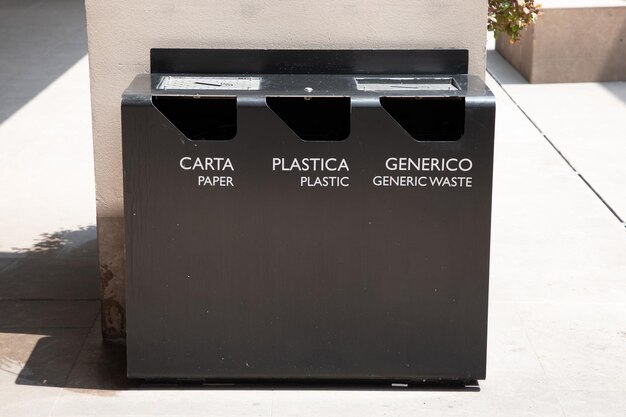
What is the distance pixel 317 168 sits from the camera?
14.1 ft

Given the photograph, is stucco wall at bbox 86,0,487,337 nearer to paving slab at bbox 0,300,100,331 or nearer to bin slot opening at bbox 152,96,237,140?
bin slot opening at bbox 152,96,237,140

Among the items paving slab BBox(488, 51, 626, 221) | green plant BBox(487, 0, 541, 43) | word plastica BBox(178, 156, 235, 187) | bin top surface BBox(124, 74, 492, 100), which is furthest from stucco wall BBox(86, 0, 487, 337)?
paving slab BBox(488, 51, 626, 221)

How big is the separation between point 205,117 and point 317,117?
51cm

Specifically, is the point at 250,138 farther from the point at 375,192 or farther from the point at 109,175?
the point at 109,175

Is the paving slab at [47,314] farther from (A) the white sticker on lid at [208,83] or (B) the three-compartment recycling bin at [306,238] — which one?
(A) the white sticker on lid at [208,83]

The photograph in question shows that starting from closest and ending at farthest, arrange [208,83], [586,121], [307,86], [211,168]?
[211,168] → [307,86] → [208,83] → [586,121]

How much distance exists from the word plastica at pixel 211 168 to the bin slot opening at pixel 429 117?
80cm

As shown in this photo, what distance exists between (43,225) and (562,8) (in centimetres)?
712

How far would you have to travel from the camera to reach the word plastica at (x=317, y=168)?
4289 mm

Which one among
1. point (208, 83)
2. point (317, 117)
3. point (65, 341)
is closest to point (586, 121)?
point (317, 117)

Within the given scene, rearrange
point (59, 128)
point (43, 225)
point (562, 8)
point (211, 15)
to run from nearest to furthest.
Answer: point (211, 15)
point (43, 225)
point (59, 128)
point (562, 8)

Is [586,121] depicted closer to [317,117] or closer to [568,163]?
[568,163]

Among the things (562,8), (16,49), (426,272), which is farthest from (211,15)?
(16,49)

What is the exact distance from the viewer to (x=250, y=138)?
427 cm
